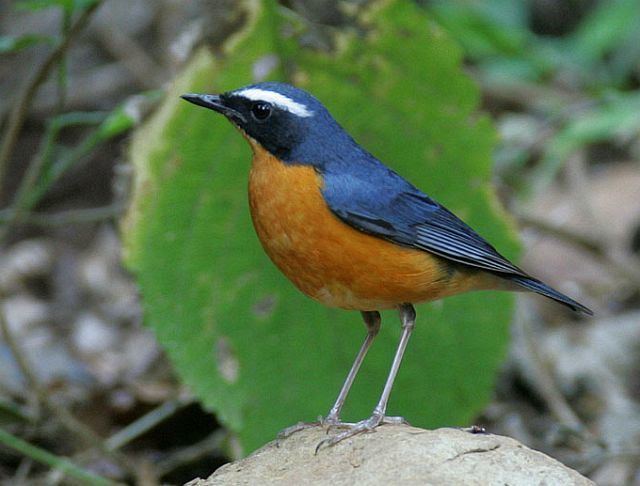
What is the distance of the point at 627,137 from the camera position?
13.3 meters

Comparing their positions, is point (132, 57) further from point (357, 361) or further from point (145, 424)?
point (357, 361)

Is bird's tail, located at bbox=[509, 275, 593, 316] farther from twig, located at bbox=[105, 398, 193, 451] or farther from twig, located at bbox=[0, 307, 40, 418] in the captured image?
twig, located at bbox=[0, 307, 40, 418]

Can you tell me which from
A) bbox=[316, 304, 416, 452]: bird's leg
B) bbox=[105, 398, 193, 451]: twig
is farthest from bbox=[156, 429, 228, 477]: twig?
bbox=[316, 304, 416, 452]: bird's leg

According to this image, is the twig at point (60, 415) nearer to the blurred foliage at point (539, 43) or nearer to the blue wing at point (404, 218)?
the blue wing at point (404, 218)

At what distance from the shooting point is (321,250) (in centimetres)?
529

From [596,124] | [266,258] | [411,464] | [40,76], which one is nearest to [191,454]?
[266,258]

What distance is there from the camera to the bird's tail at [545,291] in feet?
18.6

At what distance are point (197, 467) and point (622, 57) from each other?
7.10 meters

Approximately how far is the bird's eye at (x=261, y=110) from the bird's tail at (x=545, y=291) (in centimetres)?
153

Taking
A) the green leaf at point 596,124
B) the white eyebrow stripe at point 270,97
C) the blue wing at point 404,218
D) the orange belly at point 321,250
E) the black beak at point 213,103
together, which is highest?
the green leaf at point 596,124

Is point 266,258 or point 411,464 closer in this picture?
point 411,464

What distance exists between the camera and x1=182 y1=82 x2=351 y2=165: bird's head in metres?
5.44

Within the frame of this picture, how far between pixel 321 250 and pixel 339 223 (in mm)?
182

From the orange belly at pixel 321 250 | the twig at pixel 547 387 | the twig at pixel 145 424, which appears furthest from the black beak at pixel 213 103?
the twig at pixel 547 387
